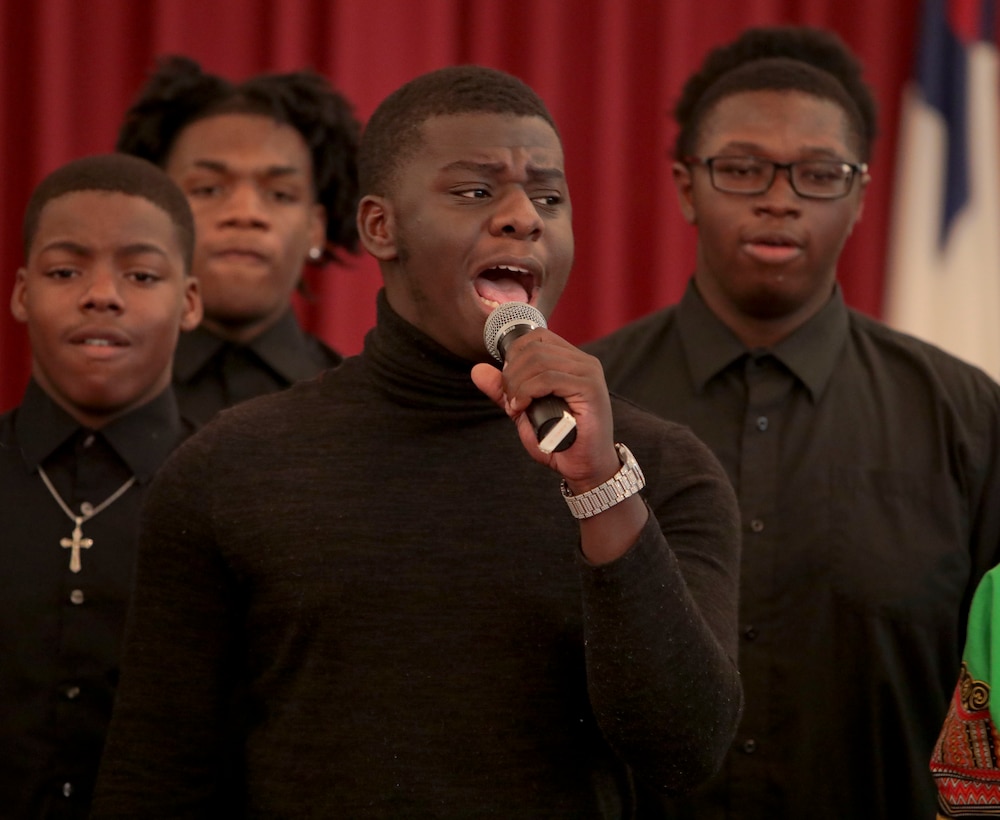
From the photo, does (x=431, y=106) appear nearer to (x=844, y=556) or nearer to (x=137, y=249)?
(x=137, y=249)

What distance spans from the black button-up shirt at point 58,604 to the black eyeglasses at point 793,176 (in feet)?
3.38

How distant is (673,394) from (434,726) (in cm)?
100

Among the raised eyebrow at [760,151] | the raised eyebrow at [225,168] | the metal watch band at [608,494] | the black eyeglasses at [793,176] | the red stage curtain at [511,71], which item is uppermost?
the red stage curtain at [511,71]

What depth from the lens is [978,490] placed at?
220 centimetres

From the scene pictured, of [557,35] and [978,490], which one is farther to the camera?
[557,35]

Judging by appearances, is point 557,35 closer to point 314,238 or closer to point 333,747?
point 314,238

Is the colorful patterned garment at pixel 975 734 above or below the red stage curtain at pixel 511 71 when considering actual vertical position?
below

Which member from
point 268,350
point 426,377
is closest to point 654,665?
point 426,377

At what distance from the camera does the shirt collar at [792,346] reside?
2312 millimetres

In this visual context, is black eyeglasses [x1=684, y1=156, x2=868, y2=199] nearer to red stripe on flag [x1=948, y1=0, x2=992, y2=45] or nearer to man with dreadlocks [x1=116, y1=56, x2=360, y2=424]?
man with dreadlocks [x1=116, y1=56, x2=360, y2=424]

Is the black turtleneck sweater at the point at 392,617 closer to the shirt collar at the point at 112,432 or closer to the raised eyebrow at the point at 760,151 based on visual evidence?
the shirt collar at the point at 112,432

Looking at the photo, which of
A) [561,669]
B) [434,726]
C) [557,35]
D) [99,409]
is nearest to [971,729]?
[561,669]

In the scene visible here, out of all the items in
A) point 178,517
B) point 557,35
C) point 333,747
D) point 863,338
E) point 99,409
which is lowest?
point 333,747

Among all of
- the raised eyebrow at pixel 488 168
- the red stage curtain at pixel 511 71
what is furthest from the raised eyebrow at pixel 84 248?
the red stage curtain at pixel 511 71
